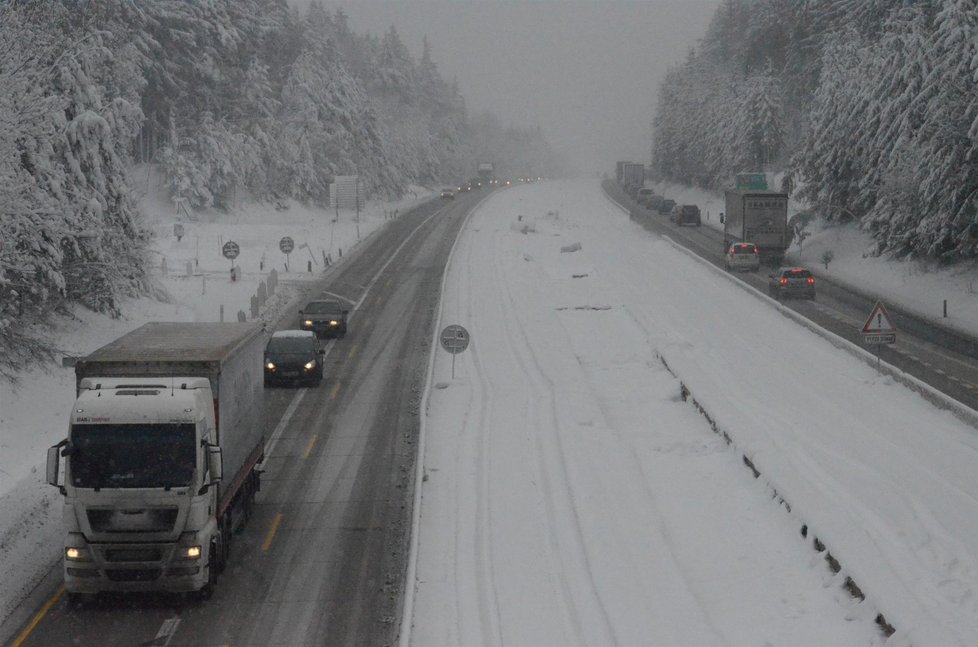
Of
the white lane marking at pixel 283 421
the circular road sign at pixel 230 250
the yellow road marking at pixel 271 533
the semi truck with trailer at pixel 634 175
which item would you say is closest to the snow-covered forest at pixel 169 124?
Result: the circular road sign at pixel 230 250

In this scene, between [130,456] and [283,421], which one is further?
[283,421]

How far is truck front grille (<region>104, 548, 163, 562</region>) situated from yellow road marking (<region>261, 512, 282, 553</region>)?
11.6 ft

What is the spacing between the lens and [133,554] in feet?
46.8

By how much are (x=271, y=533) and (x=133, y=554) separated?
14.9 ft

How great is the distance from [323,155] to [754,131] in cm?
3924

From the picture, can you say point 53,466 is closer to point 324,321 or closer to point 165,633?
point 165,633

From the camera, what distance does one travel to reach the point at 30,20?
3169cm

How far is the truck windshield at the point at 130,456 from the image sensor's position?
14.2 meters

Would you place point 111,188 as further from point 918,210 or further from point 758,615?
point 918,210

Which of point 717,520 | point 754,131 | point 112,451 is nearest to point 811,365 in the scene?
point 717,520

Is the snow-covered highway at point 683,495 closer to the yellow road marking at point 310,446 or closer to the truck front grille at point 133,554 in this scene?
the yellow road marking at point 310,446

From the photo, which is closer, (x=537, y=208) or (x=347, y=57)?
(x=537, y=208)

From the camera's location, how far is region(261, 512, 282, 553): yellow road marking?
17875 millimetres

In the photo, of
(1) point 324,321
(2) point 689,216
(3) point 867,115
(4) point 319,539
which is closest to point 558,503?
(4) point 319,539
